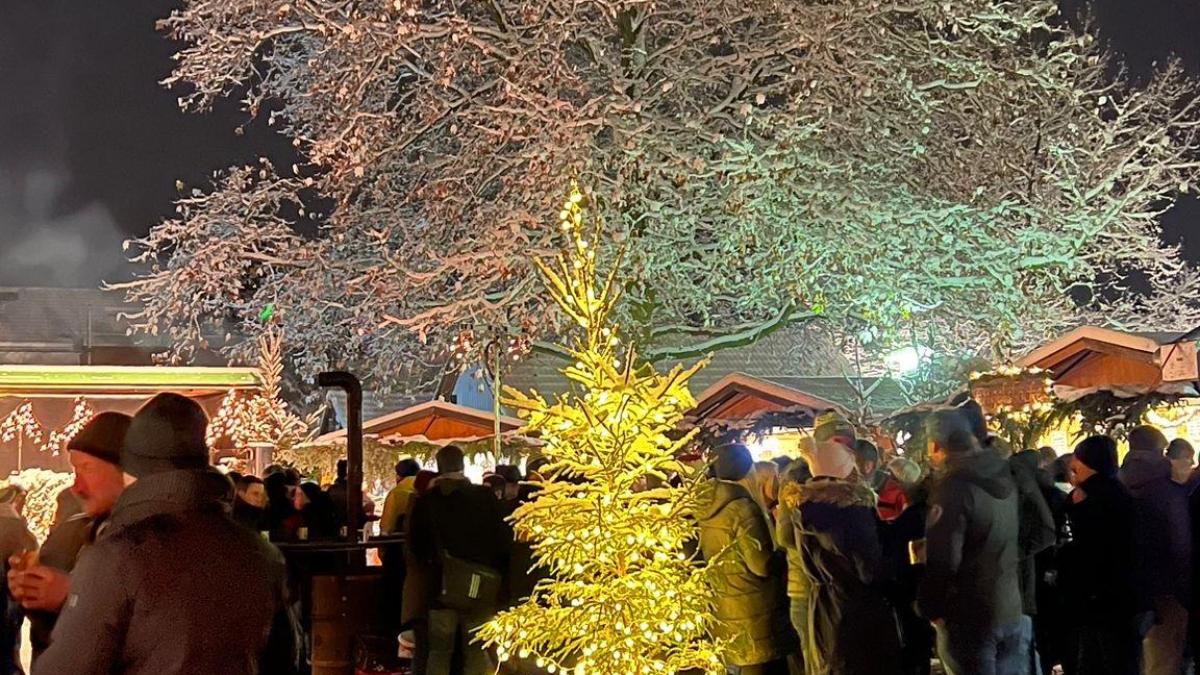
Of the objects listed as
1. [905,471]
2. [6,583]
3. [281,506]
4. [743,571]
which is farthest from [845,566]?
[281,506]

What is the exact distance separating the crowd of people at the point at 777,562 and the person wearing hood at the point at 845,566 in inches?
0.4

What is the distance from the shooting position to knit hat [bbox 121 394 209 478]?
3424mm

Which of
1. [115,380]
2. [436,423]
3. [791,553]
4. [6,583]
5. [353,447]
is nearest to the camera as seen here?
[6,583]

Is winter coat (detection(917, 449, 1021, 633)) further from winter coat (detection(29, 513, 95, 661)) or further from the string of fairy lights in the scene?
the string of fairy lights

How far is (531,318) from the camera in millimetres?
14539

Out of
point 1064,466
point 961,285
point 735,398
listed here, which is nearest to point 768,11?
point 961,285

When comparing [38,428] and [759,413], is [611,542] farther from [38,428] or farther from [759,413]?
[38,428]

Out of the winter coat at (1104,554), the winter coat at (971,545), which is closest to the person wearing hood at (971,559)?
the winter coat at (971,545)

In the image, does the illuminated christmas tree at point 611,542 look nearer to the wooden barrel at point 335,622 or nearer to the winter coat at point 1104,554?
the wooden barrel at point 335,622

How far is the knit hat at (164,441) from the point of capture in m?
3.42

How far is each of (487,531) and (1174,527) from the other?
173 inches

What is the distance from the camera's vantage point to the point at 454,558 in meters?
8.70

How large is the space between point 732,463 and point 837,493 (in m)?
0.91

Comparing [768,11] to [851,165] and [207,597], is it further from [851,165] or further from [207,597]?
[207,597]
